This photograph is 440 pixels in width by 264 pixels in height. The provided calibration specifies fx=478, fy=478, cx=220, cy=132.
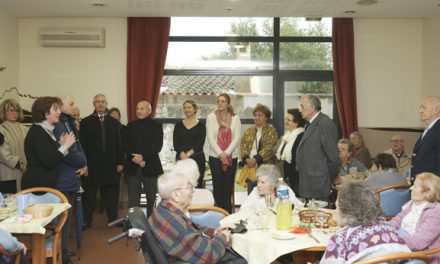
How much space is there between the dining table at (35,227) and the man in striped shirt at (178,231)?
0.96m

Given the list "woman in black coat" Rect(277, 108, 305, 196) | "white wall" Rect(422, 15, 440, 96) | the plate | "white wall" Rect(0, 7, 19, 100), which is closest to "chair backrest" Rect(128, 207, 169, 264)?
the plate

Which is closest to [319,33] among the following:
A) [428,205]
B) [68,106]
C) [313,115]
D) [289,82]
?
[289,82]

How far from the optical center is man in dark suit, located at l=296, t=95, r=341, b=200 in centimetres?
427

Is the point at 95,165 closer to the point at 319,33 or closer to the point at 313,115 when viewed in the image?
the point at 313,115

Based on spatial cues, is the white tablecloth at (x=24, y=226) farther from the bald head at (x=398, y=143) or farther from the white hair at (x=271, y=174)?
the bald head at (x=398, y=143)

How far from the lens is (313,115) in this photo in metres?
4.36

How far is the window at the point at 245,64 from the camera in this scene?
25.7 feet

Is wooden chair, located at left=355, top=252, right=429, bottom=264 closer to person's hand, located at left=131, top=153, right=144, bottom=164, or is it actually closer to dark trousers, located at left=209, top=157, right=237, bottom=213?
dark trousers, located at left=209, top=157, right=237, bottom=213

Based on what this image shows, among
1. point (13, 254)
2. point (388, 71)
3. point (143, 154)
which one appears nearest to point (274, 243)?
point (13, 254)

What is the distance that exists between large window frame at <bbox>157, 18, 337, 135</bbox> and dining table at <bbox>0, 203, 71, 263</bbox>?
4.64 m

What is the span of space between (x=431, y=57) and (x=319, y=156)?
4.42 m

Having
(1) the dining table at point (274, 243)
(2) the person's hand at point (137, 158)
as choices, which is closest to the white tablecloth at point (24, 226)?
(1) the dining table at point (274, 243)

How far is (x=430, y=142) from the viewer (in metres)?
3.88

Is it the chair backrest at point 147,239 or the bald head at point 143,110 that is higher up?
the bald head at point 143,110
